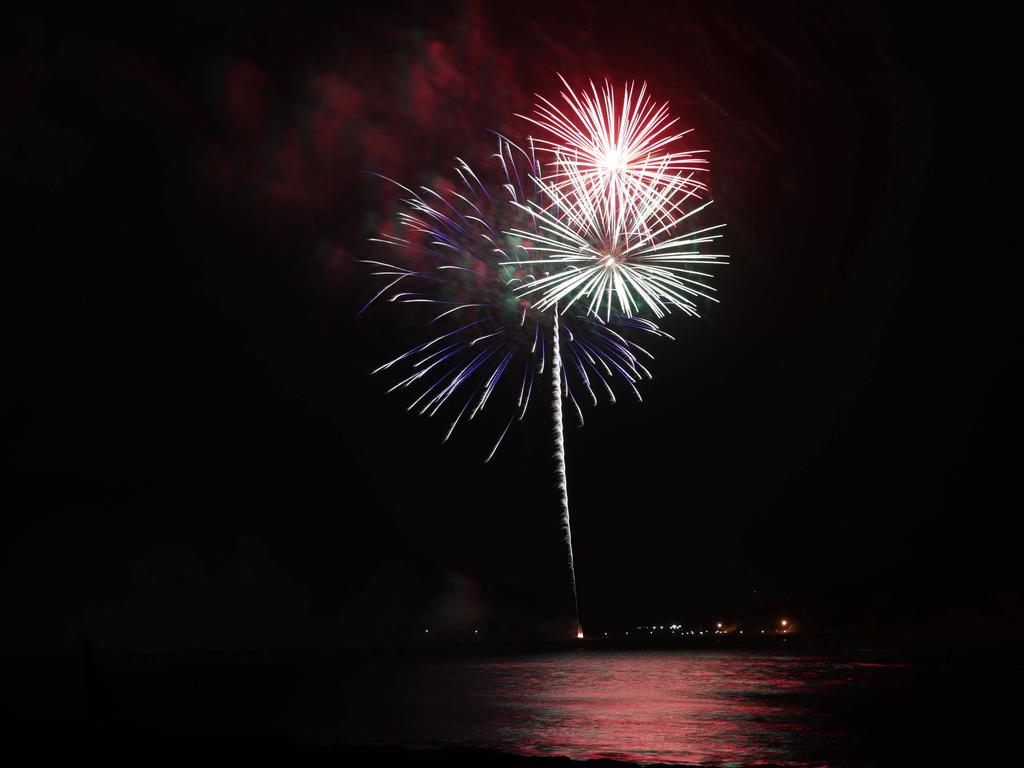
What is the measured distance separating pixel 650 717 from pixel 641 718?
55 centimetres

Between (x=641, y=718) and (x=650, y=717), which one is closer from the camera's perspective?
(x=641, y=718)

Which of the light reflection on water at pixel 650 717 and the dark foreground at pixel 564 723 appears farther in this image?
the light reflection on water at pixel 650 717

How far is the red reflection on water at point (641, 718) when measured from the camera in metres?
21.8

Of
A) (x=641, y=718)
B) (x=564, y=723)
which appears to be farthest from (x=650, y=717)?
(x=564, y=723)

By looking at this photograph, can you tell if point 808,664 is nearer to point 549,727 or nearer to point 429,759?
point 549,727

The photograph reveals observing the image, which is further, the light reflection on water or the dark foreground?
the light reflection on water

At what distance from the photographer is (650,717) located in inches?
1213

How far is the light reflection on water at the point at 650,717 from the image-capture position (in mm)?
21812

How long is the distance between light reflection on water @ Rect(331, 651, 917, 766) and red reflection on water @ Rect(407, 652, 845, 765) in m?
0.03

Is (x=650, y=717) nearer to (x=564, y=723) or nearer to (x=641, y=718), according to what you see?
(x=641, y=718)

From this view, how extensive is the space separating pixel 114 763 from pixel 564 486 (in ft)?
65.3

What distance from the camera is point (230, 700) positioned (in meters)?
52.5

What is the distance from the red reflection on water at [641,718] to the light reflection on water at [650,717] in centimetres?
3

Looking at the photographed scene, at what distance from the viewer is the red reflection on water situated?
21.8 m
